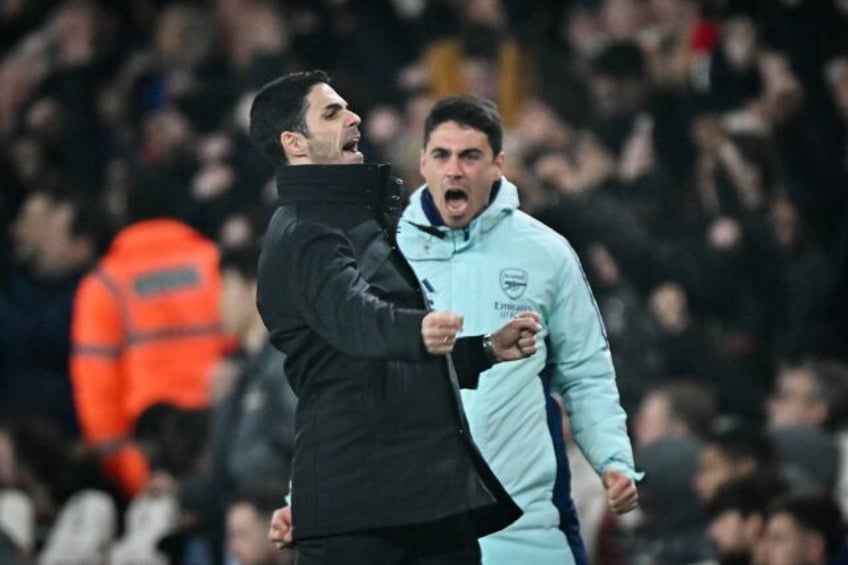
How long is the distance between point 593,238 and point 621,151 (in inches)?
81.9

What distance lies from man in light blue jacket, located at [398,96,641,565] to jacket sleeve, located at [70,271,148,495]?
466cm

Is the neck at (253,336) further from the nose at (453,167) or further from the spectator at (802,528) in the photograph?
the nose at (453,167)

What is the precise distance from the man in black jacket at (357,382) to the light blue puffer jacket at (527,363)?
0.59m

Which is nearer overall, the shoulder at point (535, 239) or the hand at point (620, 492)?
the hand at point (620, 492)

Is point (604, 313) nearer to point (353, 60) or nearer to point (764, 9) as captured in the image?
point (764, 9)

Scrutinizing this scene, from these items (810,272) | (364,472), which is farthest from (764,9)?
(364,472)

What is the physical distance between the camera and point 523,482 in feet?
19.4

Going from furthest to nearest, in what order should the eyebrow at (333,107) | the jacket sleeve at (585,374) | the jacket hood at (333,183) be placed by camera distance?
the jacket sleeve at (585,374) → the eyebrow at (333,107) → the jacket hood at (333,183)

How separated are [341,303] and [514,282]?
1.05 meters

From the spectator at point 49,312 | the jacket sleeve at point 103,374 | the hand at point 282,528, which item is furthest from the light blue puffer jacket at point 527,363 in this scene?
the spectator at point 49,312

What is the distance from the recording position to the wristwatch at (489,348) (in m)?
5.32

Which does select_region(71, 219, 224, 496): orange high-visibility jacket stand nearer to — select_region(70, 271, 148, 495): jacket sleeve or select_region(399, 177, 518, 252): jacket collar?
select_region(70, 271, 148, 495): jacket sleeve

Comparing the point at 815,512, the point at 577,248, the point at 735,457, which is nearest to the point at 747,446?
the point at 735,457

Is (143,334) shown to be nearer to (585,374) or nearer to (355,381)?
(585,374)
